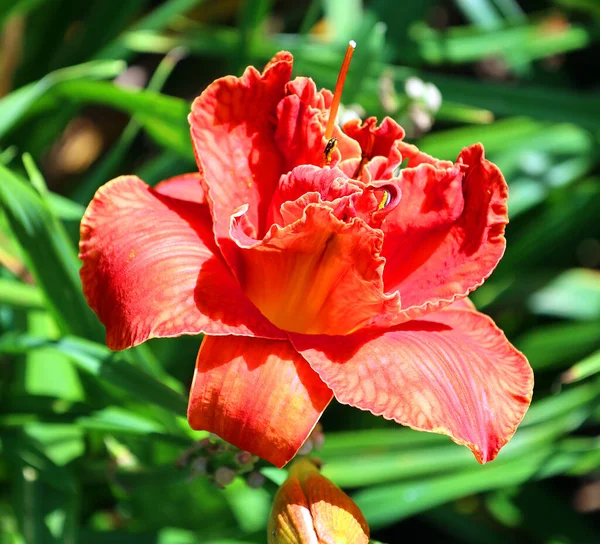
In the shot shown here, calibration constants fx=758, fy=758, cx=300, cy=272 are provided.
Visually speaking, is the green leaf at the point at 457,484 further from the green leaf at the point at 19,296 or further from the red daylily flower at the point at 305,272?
the green leaf at the point at 19,296

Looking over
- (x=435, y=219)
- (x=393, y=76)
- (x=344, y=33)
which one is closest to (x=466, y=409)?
(x=435, y=219)

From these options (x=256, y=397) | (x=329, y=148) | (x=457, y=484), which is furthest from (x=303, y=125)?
(x=457, y=484)

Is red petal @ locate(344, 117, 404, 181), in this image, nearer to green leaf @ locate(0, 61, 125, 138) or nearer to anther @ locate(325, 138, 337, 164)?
anther @ locate(325, 138, 337, 164)

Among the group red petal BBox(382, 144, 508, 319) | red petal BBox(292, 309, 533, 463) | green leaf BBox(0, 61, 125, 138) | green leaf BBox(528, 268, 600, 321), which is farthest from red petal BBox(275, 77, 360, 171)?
green leaf BBox(528, 268, 600, 321)

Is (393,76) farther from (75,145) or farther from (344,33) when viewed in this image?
(75,145)

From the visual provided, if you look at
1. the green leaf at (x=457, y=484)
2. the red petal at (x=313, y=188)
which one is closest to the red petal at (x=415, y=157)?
the red petal at (x=313, y=188)

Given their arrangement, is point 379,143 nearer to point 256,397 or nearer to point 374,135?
point 374,135

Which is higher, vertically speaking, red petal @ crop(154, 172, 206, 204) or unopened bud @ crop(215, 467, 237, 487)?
red petal @ crop(154, 172, 206, 204)
